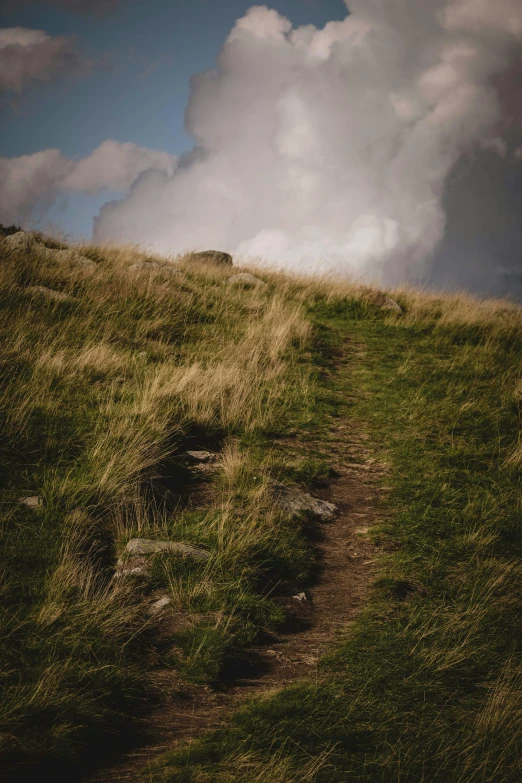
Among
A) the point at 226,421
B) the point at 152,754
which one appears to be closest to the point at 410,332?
the point at 226,421

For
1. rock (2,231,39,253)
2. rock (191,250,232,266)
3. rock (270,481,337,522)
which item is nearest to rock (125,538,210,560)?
rock (270,481,337,522)

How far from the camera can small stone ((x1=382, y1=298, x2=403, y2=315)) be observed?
12184 mm

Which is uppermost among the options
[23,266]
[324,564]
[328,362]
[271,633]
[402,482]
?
[23,266]

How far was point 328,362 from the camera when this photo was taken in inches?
356

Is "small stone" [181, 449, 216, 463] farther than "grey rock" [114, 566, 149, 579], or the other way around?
"small stone" [181, 449, 216, 463]

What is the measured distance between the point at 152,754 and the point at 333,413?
5.09 meters

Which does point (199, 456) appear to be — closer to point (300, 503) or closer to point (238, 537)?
point (300, 503)

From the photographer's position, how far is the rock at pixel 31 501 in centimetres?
402

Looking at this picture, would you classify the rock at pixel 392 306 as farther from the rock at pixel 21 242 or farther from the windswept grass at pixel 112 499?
the rock at pixel 21 242

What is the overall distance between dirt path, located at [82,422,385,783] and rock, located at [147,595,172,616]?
1.37ft

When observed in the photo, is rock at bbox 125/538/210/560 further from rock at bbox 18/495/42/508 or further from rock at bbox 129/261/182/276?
rock at bbox 129/261/182/276

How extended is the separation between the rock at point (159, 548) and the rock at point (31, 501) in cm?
83

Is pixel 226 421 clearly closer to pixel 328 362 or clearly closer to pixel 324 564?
pixel 324 564

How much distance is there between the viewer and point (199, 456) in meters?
5.54
